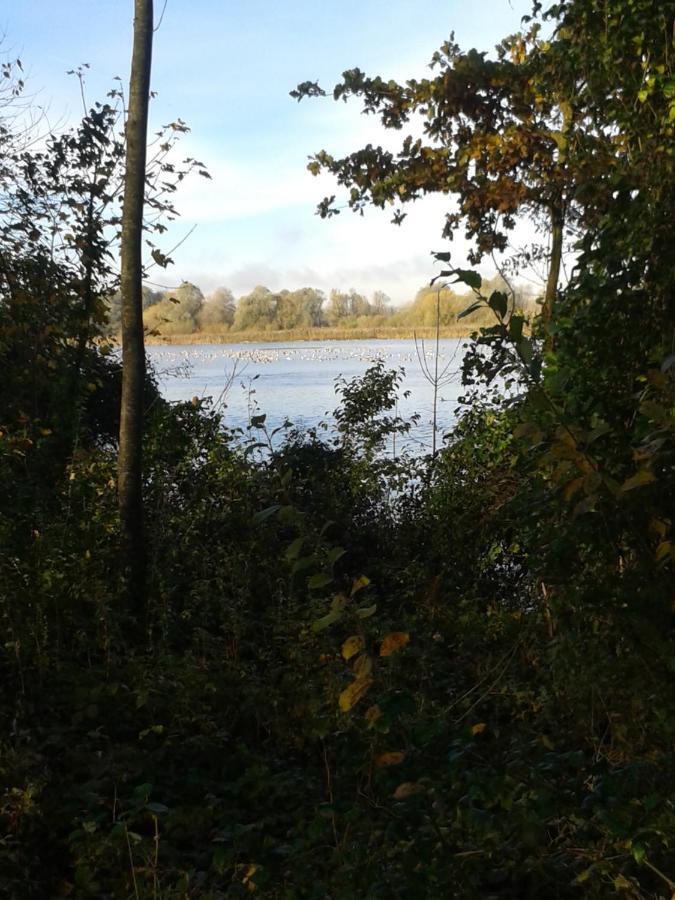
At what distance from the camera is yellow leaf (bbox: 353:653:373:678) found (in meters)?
1.94

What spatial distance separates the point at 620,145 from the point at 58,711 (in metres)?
4.81

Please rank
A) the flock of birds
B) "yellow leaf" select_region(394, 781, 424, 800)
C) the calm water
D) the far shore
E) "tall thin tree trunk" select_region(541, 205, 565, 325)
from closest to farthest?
"yellow leaf" select_region(394, 781, 424, 800), "tall thin tree trunk" select_region(541, 205, 565, 325), the calm water, the flock of birds, the far shore

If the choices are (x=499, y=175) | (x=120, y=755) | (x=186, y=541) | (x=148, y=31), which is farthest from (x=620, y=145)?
(x=120, y=755)

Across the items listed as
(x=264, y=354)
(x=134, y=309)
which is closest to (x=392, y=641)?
(x=134, y=309)

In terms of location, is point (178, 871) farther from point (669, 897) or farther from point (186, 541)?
point (186, 541)

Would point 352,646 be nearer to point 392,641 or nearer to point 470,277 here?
point 392,641

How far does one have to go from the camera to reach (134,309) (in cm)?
593

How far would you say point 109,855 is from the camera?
3.15 metres

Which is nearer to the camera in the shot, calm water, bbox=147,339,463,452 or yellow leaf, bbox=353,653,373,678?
yellow leaf, bbox=353,653,373,678

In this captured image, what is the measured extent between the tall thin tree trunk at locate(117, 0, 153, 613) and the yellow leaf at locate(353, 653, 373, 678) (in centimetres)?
414

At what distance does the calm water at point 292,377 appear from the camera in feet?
32.4

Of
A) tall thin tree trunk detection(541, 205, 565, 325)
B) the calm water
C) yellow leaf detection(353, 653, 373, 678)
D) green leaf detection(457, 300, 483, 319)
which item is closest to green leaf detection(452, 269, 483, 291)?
green leaf detection(457, 300, 483, 319)

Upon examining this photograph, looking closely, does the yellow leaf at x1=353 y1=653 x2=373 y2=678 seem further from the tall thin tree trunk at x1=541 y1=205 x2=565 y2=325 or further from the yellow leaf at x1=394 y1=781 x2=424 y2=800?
the tall thin tree trunk at x1=541 y1=205 x2=565 y2=325

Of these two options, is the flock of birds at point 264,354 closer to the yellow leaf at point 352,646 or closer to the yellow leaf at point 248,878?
the yellow leaf at point 248,878
